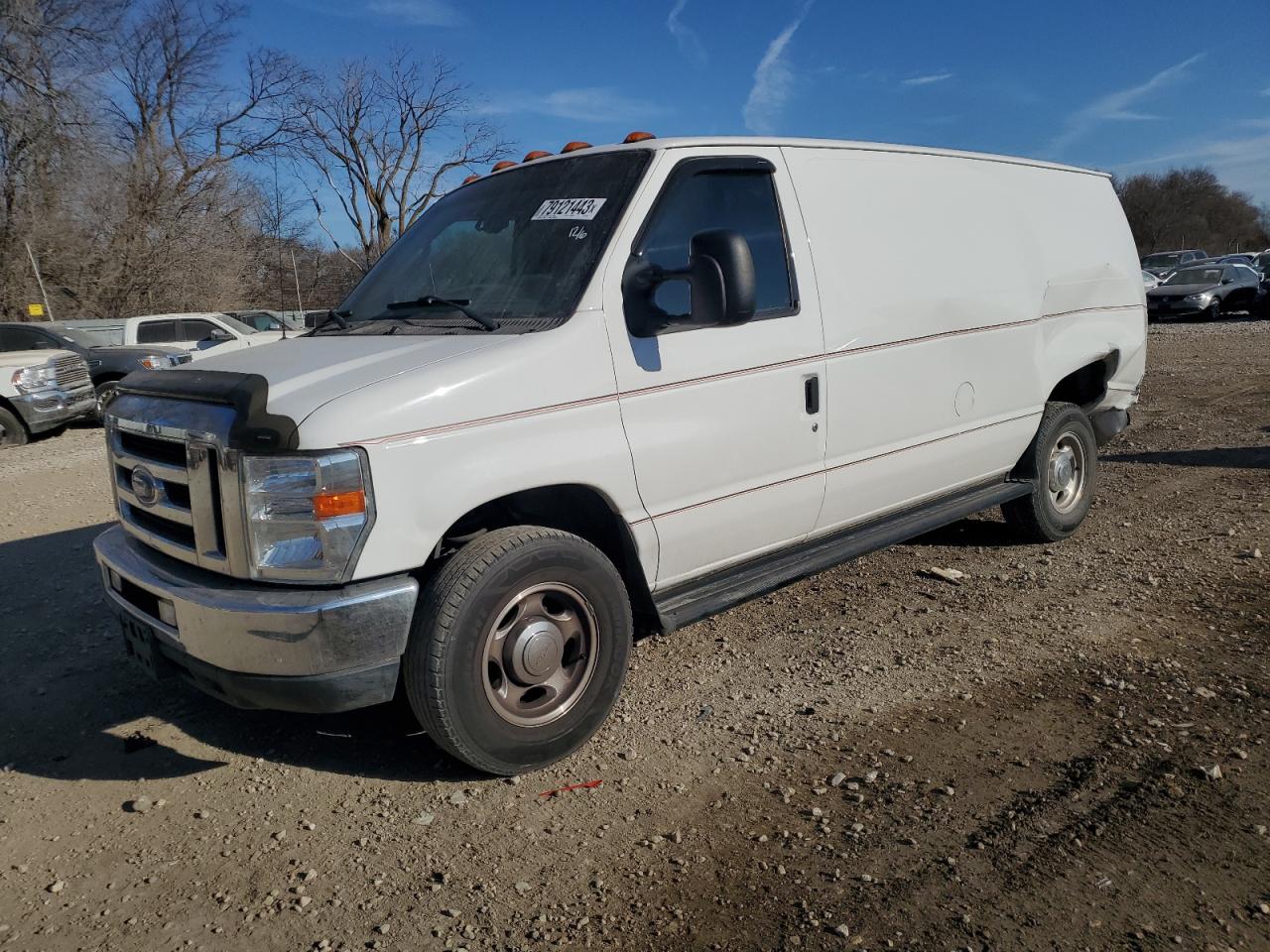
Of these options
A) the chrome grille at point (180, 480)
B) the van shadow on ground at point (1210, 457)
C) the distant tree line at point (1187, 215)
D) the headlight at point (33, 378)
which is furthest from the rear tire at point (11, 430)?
the distant tree line at point (1187, 215)

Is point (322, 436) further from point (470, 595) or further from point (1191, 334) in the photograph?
point (1191, 334)

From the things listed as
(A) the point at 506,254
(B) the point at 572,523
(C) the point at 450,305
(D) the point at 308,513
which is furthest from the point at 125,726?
(A) the point at 506,254

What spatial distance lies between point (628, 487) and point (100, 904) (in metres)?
2.08

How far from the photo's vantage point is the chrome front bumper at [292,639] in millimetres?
2838

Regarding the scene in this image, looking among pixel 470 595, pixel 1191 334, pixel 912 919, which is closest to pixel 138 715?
pixel 470 595

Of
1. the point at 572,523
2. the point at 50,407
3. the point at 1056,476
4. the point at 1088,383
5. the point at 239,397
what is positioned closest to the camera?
the point at 239,397

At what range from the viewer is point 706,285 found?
3.34 m

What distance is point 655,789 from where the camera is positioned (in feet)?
10.7

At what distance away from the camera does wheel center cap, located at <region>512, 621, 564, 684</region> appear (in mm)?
3238

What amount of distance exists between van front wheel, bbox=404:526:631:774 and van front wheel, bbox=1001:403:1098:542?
3132 mm

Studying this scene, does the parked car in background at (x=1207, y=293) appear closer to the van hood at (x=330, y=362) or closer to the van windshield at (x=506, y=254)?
the van windshield at (x=506, y=254)

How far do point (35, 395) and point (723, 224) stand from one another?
38.0 ft

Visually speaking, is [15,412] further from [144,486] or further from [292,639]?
[292,639]

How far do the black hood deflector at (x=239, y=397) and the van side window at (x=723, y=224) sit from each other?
4.89 ft
